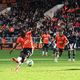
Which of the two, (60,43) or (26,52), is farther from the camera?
(60,43)

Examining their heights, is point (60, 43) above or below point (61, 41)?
below

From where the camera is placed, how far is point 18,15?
59.2m

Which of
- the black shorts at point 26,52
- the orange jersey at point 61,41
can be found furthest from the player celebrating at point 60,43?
the black shorts at point 26,52

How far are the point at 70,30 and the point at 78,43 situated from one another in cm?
214

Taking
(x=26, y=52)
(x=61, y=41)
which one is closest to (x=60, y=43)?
(x=61, y=41)

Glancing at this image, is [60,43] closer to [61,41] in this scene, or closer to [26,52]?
[61,41]

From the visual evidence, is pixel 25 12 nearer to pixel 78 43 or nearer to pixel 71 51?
pixel 78 43

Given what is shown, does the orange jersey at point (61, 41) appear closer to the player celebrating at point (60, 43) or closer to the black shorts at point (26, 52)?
the player celebrating at point (60, 43)

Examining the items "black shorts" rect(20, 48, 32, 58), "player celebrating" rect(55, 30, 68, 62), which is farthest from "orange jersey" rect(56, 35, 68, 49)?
"black shorts" rect(20, 48, 32, 58)

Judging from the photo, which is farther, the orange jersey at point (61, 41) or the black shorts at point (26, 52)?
the orange jersey at point (61, 41)

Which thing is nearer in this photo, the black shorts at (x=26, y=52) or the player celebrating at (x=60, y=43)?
the black shorts at (x=26, y=52)

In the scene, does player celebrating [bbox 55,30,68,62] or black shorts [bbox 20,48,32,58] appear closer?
black shorts [bbox 20,48,32,58]

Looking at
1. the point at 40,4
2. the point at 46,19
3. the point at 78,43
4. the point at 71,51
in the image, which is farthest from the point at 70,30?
the point at 71,51

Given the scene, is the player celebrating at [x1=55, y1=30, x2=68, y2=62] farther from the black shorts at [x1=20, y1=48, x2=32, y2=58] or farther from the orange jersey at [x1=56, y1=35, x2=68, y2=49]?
the black shorts at [x1=20, y1=48, x2=32, y2=58]
